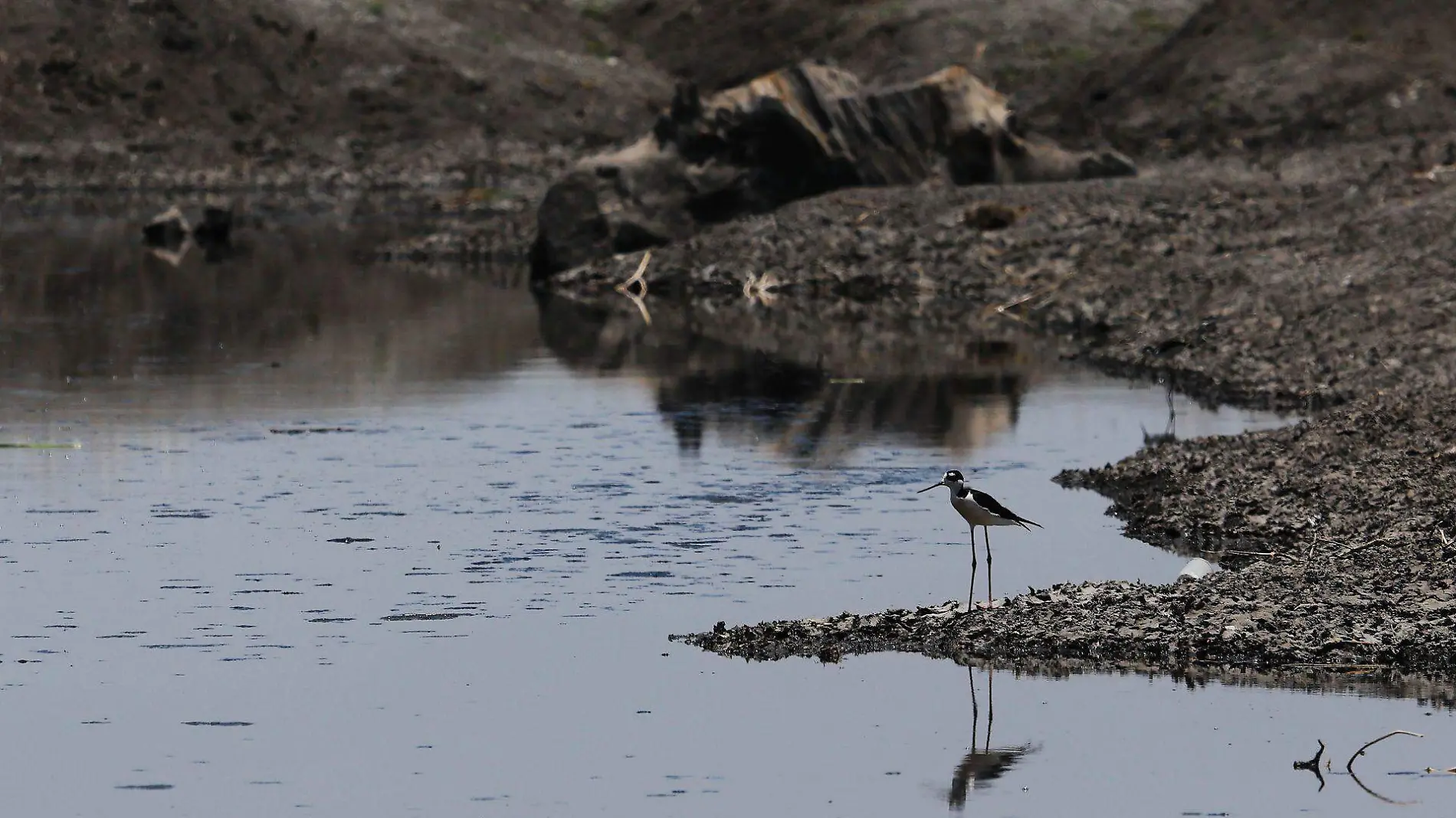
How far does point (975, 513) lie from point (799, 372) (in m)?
17.3

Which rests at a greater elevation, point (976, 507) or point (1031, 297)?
point (1031, 297)

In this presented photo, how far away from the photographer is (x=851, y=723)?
49.8ft

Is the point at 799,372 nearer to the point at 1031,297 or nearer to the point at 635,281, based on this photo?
the point at 1031,297

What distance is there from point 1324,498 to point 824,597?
5489 millimetres

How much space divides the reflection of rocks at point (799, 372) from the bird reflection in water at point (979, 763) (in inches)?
465

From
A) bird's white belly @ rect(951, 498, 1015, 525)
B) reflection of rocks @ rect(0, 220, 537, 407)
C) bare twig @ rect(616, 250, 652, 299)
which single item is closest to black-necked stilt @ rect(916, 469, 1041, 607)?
bird's white belly @ rect(951, 498, 1015, 525)

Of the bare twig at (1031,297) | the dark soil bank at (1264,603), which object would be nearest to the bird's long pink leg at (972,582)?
the dark soil bank at (1264,603)

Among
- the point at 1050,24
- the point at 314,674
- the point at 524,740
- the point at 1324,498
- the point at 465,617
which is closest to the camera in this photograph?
the point at 524,740

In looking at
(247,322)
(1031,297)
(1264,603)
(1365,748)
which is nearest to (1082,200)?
(1031,297)

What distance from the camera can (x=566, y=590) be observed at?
19422 mm

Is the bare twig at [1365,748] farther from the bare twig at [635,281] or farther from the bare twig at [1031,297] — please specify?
the bare twig at [635,281]

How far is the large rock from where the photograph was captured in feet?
171

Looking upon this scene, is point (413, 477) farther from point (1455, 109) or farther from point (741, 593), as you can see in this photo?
point (1455, 109)

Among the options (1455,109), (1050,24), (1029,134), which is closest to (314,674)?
(1029,134)
